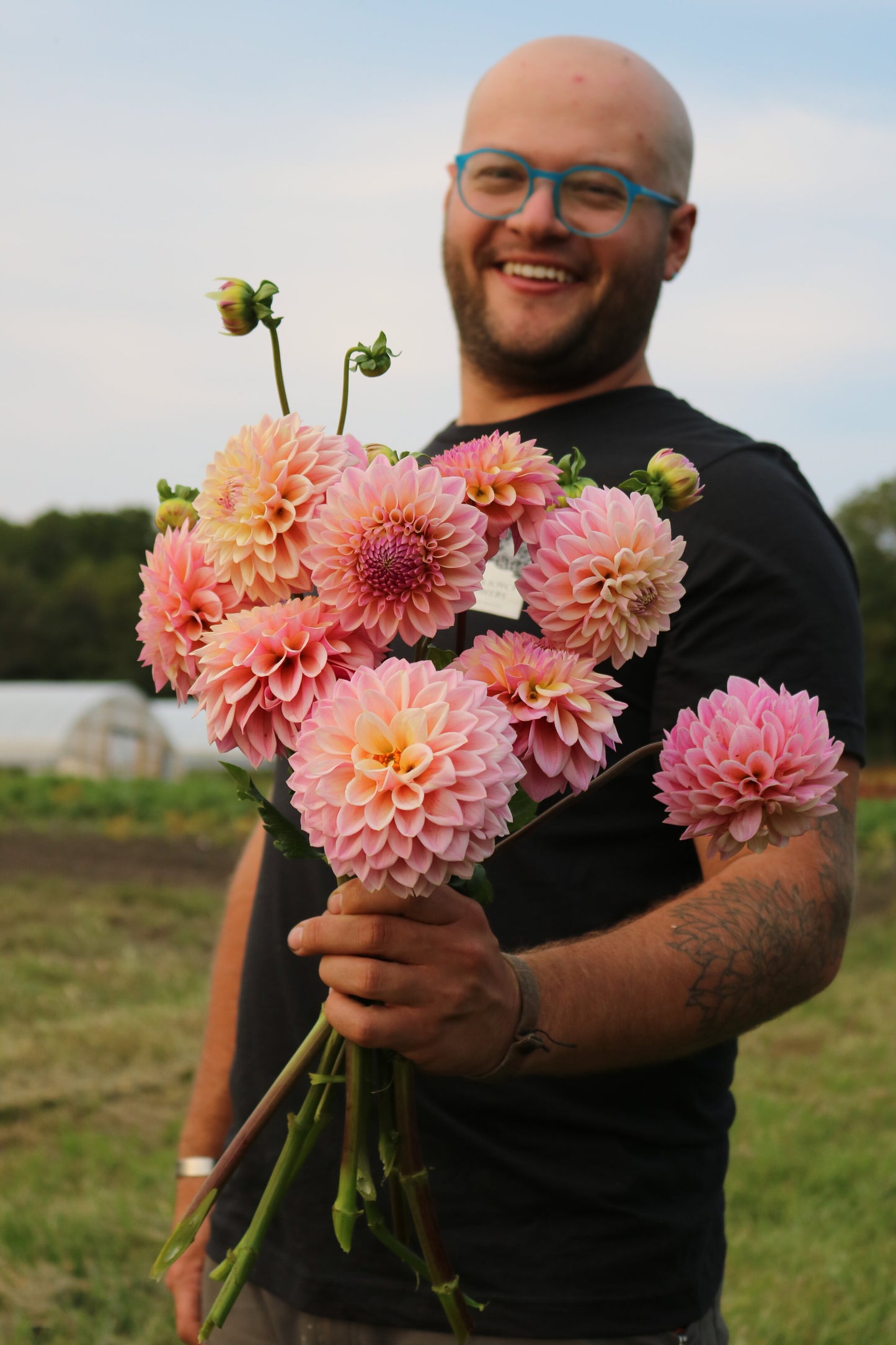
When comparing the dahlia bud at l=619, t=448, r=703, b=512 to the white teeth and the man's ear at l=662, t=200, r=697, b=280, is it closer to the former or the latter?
the white teeth

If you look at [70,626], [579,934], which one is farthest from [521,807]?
[70,626]

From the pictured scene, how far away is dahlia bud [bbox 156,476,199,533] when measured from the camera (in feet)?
4.10

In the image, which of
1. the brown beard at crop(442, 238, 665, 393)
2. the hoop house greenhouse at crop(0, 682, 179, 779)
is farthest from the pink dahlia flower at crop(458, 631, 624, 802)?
the hoop house greenhouse at crop(0, 682, 179, 779)

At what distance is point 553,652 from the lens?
1.10 metres

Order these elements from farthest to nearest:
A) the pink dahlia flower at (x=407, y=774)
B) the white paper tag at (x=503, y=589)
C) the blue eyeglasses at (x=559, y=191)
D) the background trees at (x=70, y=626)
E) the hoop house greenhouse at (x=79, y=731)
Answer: the background trees at (x=70, y=626) < the hoop house greenhouse at (x=79, y=731) < the blue eyeglasses at (x=559, y=191) < the white paper tag at (x=503, y=589) < the pink dahlia flower at (x=407, y=774)

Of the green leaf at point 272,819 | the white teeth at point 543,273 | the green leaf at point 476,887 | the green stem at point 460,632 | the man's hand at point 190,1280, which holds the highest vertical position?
the white teeth at point 543,273

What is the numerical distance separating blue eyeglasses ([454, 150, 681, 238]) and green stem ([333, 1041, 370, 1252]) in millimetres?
1468

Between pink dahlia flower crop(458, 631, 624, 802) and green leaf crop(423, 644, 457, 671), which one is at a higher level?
green leaf crop(423, 644, 457, 671)

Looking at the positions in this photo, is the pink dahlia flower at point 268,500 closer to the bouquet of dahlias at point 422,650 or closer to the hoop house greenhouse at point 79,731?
the bouquet of dahlias at point 422,650

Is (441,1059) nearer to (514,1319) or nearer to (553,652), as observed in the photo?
(553,652)

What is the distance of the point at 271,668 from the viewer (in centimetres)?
104

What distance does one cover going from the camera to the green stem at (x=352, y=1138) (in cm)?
123

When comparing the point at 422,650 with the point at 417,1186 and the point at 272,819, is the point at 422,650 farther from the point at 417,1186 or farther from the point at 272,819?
the point at 417,1186

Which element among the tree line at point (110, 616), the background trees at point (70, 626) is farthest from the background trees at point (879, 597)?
the background trees at point (70, 626)
